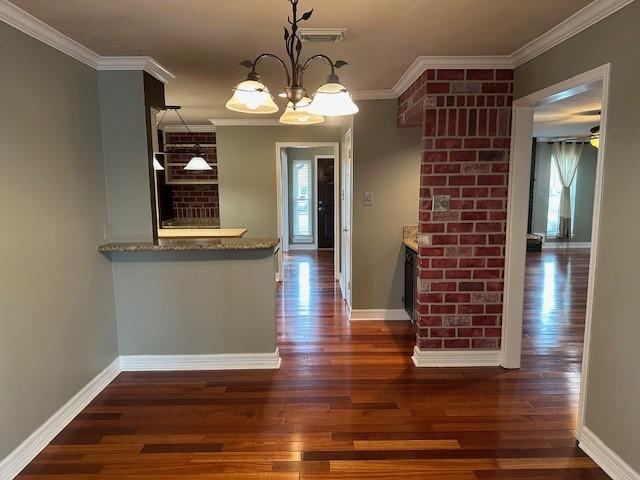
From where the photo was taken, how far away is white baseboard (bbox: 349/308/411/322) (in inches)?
167

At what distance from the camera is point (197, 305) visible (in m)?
3.09

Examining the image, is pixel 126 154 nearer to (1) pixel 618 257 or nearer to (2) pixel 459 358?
(2) pixel 459 358

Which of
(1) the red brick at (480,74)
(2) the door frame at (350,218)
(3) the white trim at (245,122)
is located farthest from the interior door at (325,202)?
(1) the red brick at (480,74)

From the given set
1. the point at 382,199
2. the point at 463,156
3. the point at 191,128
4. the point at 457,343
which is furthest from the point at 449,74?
the point at 191,128

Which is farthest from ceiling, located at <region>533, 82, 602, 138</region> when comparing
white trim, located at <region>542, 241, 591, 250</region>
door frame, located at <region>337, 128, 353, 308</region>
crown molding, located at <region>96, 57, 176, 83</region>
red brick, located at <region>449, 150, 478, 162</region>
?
crown molding, located at <region>96, 57, 176, 83</region>

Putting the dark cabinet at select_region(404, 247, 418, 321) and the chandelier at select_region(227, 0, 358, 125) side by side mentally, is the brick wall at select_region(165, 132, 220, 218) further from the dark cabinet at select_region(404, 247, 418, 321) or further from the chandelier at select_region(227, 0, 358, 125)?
the chandelier at select_region(227, 0, 358, 125)

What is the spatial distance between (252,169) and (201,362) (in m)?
3.03

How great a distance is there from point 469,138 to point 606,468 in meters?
2.09

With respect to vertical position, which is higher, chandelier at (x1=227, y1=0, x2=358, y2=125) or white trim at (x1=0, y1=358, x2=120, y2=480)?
chandelier at (x1=227, y1=0, x2=358, y2=125)

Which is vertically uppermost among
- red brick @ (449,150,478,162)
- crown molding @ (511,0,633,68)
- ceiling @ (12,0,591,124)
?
ceiling @ (12,0,591,124)

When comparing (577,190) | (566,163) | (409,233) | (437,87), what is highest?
(437,87)

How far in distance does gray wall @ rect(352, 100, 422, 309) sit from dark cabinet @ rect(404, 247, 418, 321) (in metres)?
0.08

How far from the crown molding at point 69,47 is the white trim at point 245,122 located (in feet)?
6.73

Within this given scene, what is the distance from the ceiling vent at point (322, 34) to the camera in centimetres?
223
